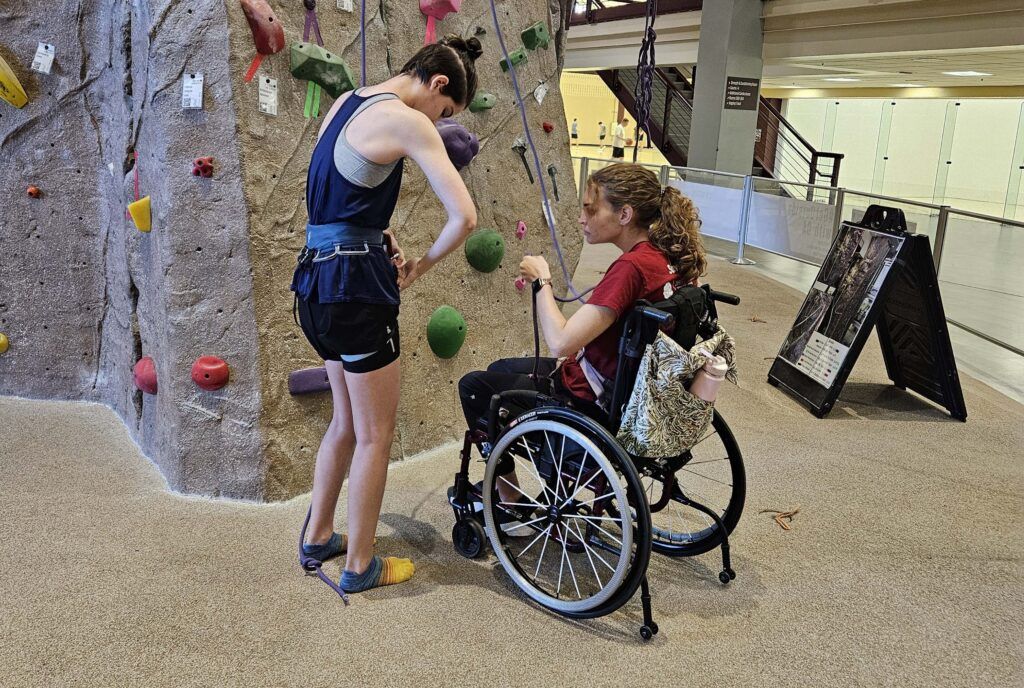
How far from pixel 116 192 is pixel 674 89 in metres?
9.13

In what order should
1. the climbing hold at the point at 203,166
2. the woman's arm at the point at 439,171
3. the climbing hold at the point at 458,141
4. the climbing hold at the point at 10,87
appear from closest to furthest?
the woman's arm at the point at 439,171
the climbing hold at the point at 203,166
the climbing hold at the point at 458,141
the climbing hold at the point at 10,87

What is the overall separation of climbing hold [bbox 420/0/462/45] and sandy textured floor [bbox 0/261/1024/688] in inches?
58.6

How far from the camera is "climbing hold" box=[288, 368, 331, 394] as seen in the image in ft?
8.92

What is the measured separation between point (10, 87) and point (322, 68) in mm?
1471

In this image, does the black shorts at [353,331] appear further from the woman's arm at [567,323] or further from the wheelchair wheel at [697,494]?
the wheelchair wheel at [697,494]

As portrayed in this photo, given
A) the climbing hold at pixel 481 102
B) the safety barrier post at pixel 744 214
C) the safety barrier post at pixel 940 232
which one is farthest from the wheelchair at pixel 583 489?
the safety barrier post at pixel 744 214

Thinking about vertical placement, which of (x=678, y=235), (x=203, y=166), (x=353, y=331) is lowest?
(x=353, y=331)

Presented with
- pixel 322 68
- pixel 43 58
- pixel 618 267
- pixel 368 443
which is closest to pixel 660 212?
pixel 618 267

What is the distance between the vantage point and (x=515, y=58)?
3.56 meters

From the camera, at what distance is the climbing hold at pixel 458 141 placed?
304cm

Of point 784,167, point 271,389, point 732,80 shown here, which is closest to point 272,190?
point 271,389

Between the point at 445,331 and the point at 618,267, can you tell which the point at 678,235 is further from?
the point at 445,331

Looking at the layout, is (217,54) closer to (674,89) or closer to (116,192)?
(116,192)

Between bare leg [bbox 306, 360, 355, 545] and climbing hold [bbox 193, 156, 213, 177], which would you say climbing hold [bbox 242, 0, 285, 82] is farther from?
bare leg [bbox 306, 360, 355, 545]
